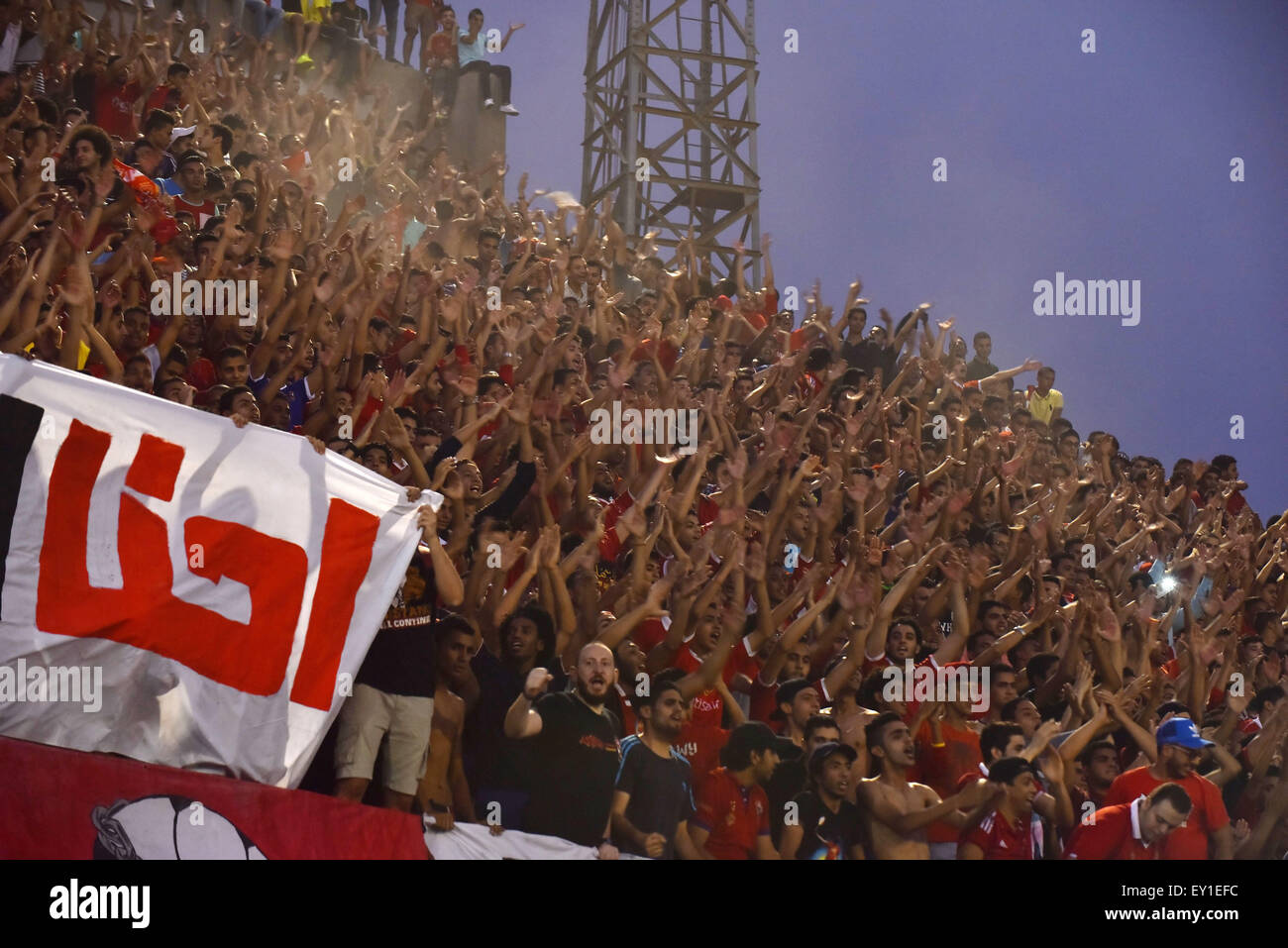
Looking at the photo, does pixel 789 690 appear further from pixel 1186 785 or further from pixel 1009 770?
pixel 1186 785

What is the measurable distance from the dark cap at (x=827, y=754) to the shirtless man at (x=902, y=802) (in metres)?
0.15

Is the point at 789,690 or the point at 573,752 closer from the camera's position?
the point at 573,752

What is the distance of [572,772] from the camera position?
6.06 meters

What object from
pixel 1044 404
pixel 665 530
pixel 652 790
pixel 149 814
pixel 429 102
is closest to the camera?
pixel 149 814

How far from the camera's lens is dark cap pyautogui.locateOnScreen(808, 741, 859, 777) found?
6.59m

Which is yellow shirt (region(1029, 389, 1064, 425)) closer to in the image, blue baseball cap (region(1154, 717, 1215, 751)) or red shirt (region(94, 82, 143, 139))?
blue baseball cap (region(1154, 717, 1215, 751))

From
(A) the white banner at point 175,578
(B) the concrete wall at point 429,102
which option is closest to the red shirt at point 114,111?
(B) the concrete wall at point 429,102

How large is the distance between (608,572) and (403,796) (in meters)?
2.17

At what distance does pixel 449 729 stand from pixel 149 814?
4.67ft

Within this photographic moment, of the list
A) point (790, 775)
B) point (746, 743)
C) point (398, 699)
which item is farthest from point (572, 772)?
point (790, 775)

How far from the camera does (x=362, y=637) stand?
585cm

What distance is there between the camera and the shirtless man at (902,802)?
21.5ft

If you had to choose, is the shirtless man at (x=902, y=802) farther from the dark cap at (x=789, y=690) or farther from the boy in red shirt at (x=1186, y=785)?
the boy in red shirt at (x=1186, y=785)

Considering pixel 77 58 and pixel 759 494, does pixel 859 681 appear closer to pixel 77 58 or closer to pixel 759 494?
pixel 759 494
